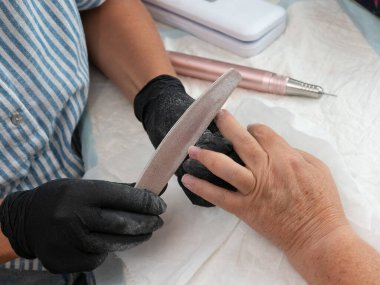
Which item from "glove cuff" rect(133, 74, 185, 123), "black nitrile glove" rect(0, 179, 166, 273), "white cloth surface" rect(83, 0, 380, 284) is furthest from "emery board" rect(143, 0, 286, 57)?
"black nitrile glove" rect(0, 179, 166, 273)

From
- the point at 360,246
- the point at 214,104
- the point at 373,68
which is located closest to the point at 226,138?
the point at 214,104

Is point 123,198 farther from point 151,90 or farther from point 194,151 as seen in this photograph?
point 151,90

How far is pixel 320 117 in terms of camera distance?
747mm

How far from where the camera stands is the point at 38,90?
0.68 meters

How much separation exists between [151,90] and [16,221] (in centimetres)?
28

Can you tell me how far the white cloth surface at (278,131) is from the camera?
0.58 metres

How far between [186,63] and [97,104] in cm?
17

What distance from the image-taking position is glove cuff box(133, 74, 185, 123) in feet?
2.40

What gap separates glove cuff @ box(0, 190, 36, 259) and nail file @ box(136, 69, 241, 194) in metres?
0.14

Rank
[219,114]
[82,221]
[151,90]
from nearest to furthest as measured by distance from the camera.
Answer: [82,221], [219,114], [151,90]

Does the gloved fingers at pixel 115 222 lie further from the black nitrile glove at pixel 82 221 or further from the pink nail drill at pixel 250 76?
the pink nail drill at pixel 250 76

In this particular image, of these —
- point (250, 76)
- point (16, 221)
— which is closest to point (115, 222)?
point (16, 221)

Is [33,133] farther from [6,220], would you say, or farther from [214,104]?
[214,104]

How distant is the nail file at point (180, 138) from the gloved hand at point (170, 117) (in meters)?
0.03
